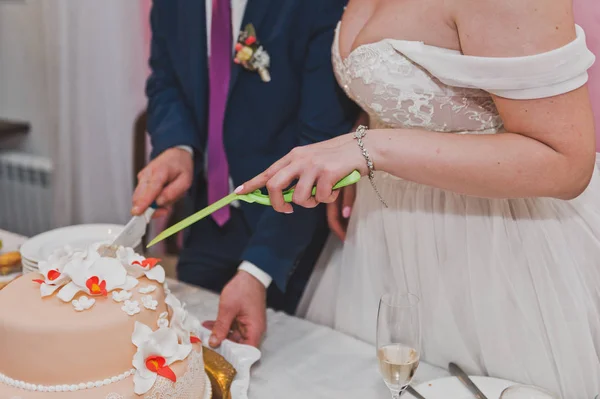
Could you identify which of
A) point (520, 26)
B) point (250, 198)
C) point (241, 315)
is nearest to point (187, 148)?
point (241, 315)

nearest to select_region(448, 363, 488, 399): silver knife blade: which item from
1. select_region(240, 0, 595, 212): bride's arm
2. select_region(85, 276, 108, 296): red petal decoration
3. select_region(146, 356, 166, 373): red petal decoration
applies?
select_region(240, 0, 595, 212): bride's arm

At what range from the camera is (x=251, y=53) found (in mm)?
1677

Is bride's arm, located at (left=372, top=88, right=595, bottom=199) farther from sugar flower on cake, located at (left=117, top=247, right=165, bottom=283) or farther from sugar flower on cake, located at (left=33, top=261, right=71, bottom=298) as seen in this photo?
sugar flower on cake, located at (left=33, top=261, right=71, bottom=298)

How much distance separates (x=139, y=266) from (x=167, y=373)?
0.21m

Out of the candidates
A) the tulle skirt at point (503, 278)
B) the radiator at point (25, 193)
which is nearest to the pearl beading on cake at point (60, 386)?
the tulle skirt at point (503, 278)

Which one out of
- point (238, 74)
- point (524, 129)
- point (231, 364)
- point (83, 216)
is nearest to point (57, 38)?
point (83, 216)

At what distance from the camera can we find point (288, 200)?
118 cm

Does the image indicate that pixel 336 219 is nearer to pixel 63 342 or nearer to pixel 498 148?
pixel 498 148

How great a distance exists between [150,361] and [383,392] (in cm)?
45

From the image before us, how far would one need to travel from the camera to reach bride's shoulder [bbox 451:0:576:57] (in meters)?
1.05

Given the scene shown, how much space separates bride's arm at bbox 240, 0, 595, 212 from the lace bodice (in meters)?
0.02

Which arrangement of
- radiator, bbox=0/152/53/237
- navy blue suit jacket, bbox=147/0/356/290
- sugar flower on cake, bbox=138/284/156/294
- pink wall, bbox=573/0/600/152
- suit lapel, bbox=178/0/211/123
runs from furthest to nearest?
radiator, bbox=0/152/53/237 → suit lapel, bbox=178/0/211/123 → navy blue suit jacket, bbox=147/0/356/290 → pink wall, bbox=573/0/600/152 → sugar flower on cake, bbox=138/284/156/294

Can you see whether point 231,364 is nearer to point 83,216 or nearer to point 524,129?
point 524,129

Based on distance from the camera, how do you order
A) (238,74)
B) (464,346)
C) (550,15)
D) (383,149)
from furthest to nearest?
(238,74), (464,346), (383,149), (550,15)
